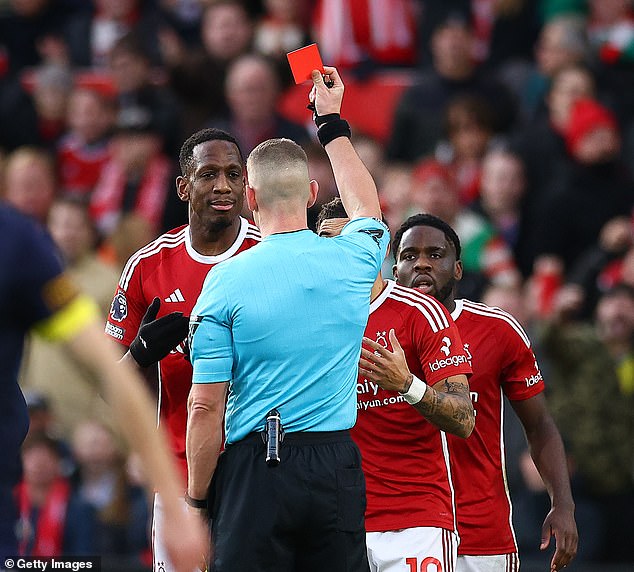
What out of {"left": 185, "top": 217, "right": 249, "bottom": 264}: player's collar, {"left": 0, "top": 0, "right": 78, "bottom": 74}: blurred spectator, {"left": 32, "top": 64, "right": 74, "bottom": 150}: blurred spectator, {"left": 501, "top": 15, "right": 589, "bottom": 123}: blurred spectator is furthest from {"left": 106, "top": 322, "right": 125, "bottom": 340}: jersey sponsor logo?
{"left": 0, "top": 0, "right": 78, "bottom": 74}: blurred spectator

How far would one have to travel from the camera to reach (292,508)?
5105mm

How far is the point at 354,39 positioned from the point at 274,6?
2.61ft

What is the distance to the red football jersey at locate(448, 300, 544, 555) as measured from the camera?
252 inches

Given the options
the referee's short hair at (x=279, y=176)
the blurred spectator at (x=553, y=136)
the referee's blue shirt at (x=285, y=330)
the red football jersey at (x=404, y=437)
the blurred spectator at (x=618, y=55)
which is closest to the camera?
the referee's blue shirt at (x=285, y=330)

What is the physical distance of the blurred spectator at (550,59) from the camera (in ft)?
37.0

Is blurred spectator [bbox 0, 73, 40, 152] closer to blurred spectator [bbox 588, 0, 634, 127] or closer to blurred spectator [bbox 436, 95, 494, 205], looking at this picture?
blurred spectator [bbox 436, 95, 494, 205]

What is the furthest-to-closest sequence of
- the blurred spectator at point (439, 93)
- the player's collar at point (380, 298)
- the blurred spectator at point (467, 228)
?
the blurred spectator at point (439, 93), the blurred spectator at point (467, 228), the player's collar at point (380, 298)

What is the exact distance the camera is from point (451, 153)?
36.7 ft

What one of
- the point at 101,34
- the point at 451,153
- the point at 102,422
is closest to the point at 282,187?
the point at 102,422

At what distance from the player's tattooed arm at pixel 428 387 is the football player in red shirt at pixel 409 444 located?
2cm

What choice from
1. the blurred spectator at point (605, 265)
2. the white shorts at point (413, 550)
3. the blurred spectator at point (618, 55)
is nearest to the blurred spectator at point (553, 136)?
the blurred spectator at point (618, 55)

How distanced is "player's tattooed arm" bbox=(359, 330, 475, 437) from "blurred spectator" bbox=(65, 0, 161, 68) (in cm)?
783

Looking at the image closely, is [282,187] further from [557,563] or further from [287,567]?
[557,563]

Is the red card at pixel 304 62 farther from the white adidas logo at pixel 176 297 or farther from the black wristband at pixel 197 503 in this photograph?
the black wristband at pixel 197 503
